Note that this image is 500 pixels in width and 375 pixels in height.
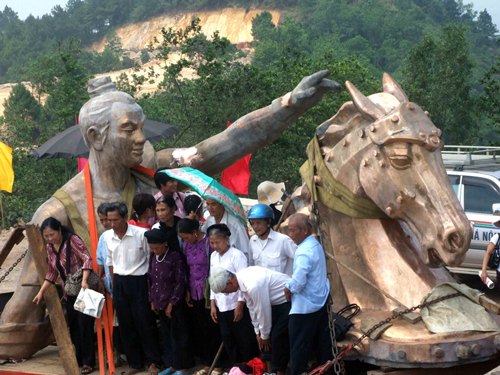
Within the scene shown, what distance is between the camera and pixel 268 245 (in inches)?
237

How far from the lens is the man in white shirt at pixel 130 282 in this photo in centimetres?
629

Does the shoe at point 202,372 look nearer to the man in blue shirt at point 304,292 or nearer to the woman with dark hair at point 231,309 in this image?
the woman with dark hair at point 231,309

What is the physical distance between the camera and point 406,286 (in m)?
5.71

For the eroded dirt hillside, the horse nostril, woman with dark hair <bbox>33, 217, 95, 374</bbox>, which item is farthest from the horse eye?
the eroded dirt hillside

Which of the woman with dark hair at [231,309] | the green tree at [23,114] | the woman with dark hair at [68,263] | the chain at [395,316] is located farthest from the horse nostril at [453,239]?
the green tree at [23,114]

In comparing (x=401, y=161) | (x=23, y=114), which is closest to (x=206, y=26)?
(x=23, y=114)

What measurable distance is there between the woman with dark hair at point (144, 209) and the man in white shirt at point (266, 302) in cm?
95

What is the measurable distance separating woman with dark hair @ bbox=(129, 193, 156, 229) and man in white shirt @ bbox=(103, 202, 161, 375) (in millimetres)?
138

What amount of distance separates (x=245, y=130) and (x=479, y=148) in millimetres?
8069

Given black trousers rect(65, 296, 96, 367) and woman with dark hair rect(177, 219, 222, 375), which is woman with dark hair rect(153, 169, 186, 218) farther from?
black trousers rect(65, 296, 96, 367)

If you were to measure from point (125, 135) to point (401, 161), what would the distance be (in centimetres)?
211

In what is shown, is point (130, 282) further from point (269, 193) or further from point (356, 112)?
point (269, 193)

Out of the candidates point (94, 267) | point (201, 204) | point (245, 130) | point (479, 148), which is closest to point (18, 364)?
point (94, 267)

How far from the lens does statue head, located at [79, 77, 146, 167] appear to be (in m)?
6.71
